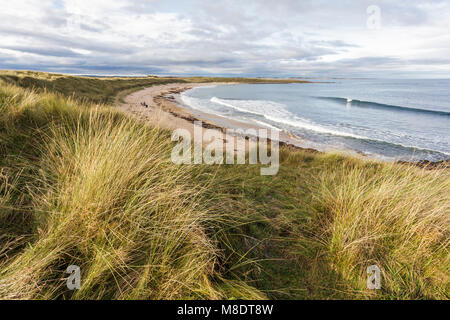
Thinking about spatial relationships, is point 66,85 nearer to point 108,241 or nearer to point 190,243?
point 108,241

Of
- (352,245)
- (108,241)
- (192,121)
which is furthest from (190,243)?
(192,121)

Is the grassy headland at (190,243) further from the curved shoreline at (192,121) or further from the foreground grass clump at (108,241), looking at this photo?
the curved shoreline at (192,121)

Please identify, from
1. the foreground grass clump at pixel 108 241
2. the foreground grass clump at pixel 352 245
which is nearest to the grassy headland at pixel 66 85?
the foreground grass clump at pixel 108 241

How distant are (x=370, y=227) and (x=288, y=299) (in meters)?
1.32

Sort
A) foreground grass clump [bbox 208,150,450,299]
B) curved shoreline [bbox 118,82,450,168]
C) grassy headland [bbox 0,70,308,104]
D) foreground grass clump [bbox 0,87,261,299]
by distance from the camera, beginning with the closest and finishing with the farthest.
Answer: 1. foreground grass clump [bbox 0,87,261,299]
2. foreground grass clump [bbox 208,150,450,299]
3. curved shoreline [bbox 118,82,450,168]
4. grassy headland [bbox 0,70,308,104]

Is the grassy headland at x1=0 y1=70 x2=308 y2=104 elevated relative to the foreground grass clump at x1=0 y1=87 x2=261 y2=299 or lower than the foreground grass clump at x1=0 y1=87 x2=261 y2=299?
elevated

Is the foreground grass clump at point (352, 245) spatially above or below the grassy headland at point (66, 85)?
below

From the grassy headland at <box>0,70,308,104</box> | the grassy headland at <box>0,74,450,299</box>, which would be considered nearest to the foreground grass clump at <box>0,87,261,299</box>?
the grassy headland at <box>0,74,450,299</box>

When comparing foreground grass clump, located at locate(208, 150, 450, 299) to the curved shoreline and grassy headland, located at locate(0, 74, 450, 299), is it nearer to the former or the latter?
grassy headland, located at locate(0, 74, 450, 299)

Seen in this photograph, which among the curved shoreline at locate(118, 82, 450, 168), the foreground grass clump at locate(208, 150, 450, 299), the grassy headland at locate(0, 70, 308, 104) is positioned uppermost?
the grassy headland at locate(0, 70, 308, 104)

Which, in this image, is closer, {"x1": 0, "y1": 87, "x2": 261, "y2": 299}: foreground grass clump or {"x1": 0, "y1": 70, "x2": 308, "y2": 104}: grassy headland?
{"x1": 0, "y1": 87, "x2": 261, "y2": 299}: foreground grass clump
